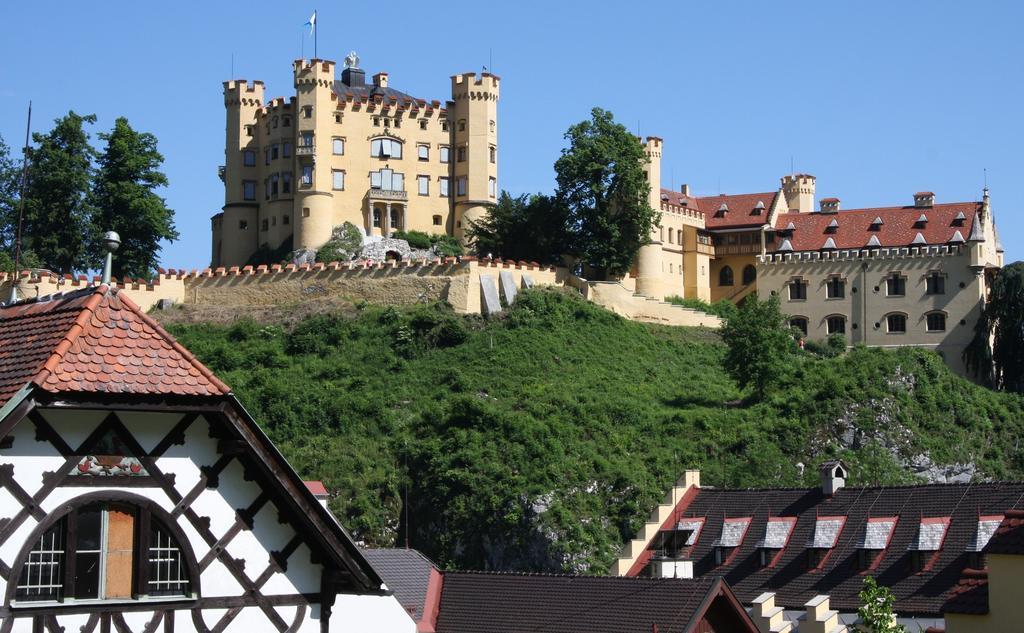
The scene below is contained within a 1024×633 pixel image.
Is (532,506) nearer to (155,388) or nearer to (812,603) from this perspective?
(812,603)

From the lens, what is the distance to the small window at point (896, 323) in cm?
9812

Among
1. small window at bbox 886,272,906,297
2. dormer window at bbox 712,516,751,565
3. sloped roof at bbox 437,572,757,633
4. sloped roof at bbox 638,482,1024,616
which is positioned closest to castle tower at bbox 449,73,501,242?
small window at bbox 886,272,906,297

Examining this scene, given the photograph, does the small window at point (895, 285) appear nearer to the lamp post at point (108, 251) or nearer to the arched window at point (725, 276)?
the arched window at point (725, 276)

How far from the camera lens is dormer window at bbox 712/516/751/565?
49.5 meters

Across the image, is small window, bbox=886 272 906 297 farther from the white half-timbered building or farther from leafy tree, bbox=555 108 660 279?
the white half-timbered building

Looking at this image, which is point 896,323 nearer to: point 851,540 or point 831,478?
point 831,478

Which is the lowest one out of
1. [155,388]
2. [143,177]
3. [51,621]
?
[51,621]

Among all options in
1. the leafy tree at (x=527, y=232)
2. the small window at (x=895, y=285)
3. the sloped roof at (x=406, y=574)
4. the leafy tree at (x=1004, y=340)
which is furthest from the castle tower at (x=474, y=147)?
the sloped roof at (x=406, y=574)

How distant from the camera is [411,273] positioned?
3610 inches

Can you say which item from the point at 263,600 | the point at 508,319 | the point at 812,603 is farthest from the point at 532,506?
the point at 263,600

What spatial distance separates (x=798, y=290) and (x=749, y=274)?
23.1ft

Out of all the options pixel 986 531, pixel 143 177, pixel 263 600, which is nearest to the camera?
pixel 263 600

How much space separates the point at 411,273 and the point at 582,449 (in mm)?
20578

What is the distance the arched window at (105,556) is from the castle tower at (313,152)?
8566 cm
